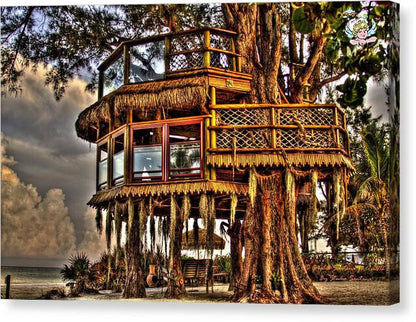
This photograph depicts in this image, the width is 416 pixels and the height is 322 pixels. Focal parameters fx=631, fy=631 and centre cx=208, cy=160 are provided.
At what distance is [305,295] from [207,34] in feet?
14.6

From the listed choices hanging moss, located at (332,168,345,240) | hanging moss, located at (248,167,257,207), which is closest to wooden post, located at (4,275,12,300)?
hanging moss, located at (248,167,257,207)

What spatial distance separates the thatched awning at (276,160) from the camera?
9.98 metres

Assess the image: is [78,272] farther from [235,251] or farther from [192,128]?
[192,128]

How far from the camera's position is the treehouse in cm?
1007

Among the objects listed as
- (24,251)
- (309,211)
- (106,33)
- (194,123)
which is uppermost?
(106,33)

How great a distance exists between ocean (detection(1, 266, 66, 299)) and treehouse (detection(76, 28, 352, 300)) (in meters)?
1.35

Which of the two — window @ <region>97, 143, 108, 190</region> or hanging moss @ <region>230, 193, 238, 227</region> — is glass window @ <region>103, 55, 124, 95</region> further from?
hanging moss @ <region>230, 193, 238, 227</region>

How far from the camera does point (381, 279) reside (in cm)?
923

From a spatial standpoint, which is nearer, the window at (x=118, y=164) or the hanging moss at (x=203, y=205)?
the hanging moss at (x=203, y=205)

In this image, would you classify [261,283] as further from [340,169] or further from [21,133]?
[21,133]

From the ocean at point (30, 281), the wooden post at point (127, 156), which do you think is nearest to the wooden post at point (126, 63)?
the wooden post at point (127, 156)

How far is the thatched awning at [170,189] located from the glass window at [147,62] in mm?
1817

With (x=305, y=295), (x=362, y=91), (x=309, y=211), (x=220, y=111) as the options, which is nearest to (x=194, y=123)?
(x=220, y=111)

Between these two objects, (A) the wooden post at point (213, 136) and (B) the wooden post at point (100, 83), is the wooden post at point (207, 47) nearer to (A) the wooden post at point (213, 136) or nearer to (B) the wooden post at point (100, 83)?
(A) the wooden post at point (213, 136)
